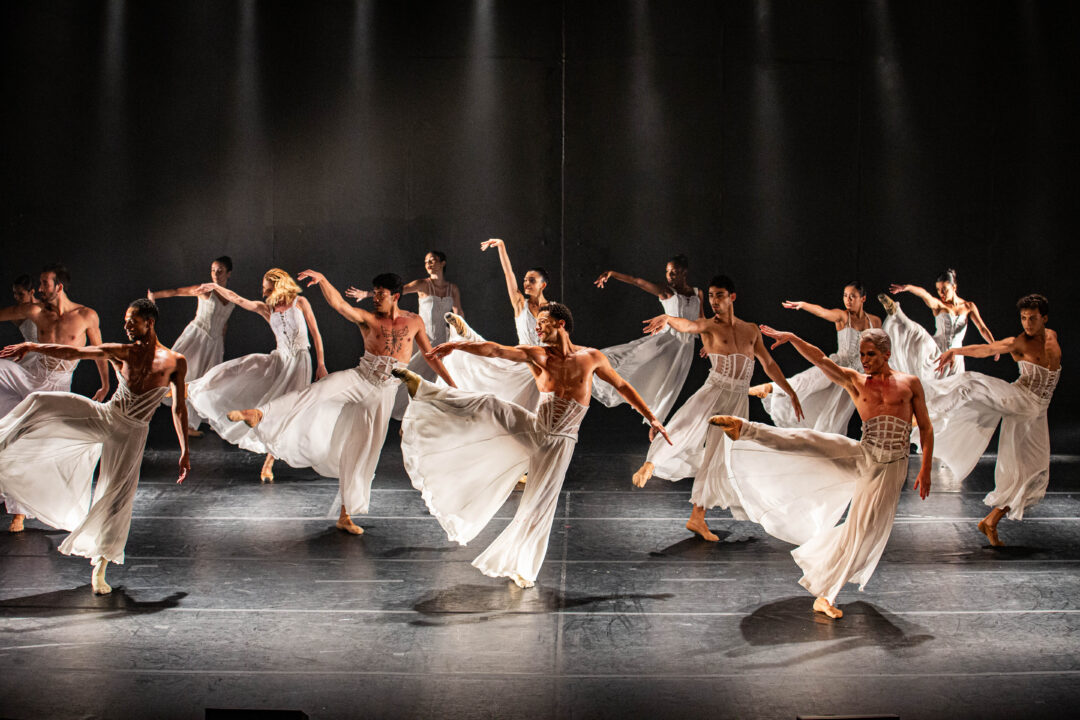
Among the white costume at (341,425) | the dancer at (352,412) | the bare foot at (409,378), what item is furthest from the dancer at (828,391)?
the bare foot at (409,378)

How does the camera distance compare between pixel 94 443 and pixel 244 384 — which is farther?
pixel 244 384

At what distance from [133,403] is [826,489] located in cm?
362

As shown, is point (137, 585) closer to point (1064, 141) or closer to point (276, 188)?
point (276, 188)

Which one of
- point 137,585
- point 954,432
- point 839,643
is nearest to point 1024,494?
point 954,432

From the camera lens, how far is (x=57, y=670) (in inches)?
161

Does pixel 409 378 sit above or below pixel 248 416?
above

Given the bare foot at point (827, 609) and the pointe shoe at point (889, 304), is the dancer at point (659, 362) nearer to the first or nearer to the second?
the pointe shoe at point (889, 304)

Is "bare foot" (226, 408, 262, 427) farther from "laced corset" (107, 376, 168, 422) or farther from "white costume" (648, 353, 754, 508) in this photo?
"white costume" (648, 353, 754, 508)

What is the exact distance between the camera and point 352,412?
6.46 metres

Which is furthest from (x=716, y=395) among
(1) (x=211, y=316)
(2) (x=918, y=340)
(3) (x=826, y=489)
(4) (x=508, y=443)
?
(1) (x=211, y=316)

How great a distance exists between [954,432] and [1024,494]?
0.97 meters

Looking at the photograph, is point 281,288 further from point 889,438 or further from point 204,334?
point 889,438

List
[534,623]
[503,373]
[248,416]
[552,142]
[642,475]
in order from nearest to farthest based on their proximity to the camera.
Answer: [534,623] < [642,475] < [248,416] < [503,373] < [552,142]

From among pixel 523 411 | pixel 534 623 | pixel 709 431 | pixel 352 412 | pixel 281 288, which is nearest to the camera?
pixel 534 623
